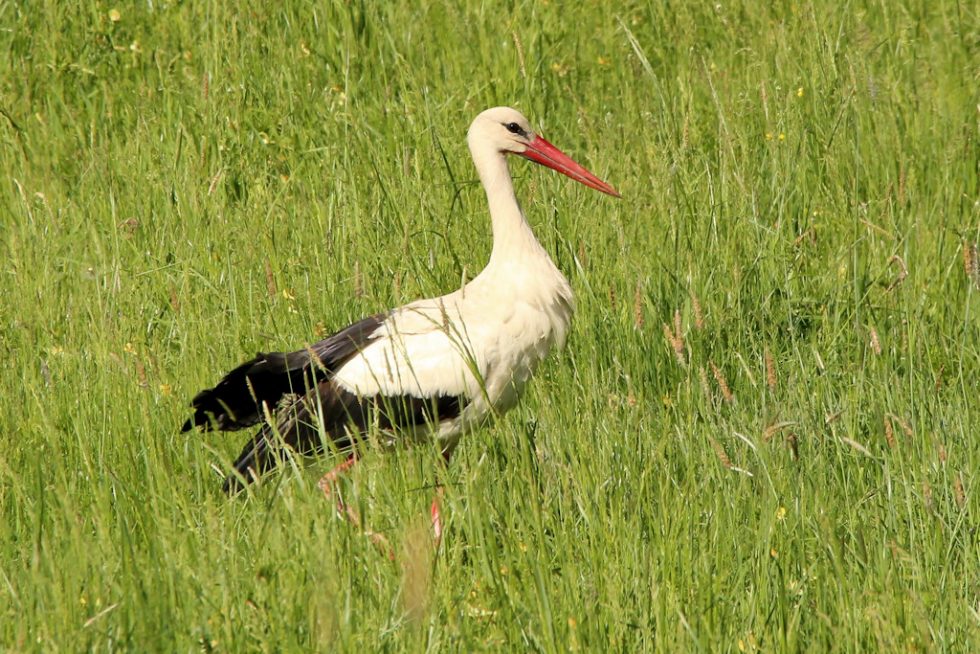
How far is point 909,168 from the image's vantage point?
16.8 feet

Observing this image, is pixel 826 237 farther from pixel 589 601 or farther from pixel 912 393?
pixel 589 601

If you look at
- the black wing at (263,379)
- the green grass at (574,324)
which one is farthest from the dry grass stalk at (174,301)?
the black wing at (263,379)

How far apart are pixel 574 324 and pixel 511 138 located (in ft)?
2.05

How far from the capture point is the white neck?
427cm

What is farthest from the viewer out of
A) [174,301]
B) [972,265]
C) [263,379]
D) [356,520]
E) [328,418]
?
[328,418]

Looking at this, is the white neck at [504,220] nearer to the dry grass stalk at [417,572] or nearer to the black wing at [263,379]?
the black wing at [263,379]

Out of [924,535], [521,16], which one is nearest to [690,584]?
[924,535]

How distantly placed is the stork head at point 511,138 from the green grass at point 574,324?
0.92 ft

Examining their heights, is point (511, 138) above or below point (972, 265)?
above

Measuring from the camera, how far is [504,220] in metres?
4.31

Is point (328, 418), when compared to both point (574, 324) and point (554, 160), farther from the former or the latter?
point (554, 160)

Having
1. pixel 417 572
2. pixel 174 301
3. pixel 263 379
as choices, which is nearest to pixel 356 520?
pixel 417 572

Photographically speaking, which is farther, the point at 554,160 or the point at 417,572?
the point at 554,160

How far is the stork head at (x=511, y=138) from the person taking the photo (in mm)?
4438
